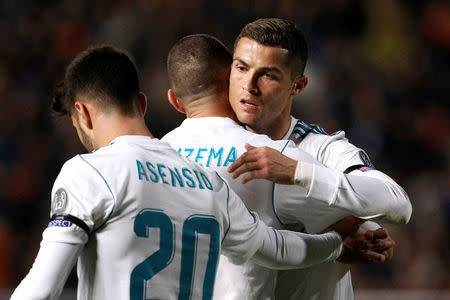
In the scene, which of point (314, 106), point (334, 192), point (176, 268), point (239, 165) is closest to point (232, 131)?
point (239, 165)

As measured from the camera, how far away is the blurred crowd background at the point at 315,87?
734 centimetres

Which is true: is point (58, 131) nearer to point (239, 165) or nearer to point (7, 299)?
point (7, 299)

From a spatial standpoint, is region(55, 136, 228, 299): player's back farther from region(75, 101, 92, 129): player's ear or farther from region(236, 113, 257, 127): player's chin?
region(236, 113, 257, 127): player's chin

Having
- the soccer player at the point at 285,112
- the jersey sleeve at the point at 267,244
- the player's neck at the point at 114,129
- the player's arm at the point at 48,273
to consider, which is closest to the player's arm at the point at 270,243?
the jersey sleeve at the point at 267,244

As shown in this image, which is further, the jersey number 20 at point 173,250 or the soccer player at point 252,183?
the soccer player at point 252,183

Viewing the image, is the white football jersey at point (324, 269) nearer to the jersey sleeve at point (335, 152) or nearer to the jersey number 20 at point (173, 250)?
the jersey sleeve at point (335, 152)

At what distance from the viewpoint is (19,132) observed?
758 cm

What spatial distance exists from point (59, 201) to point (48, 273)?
22 cm

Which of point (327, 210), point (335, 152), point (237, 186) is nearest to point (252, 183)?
point (237, 186)

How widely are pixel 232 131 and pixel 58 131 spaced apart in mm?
4941

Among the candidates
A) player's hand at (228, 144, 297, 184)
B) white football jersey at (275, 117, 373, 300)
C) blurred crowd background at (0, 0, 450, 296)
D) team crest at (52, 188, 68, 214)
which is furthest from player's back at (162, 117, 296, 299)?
blurred crowd background at (0, 0, 450, 296)

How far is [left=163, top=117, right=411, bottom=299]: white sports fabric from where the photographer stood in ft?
9.25

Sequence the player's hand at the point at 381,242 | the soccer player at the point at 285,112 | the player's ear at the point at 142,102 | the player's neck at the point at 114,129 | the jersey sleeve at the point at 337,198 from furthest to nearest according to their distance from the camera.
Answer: the player's hand at the point at 381,242, the soccer player at the point at 285,112, the jersey sleeve at the point at 337,198, the player's ear at the point at 142,102, the player's neck at the point at 114,129

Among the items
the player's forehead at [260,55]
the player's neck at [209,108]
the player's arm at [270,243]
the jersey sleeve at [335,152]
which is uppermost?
the player's forehead at [260,55]
